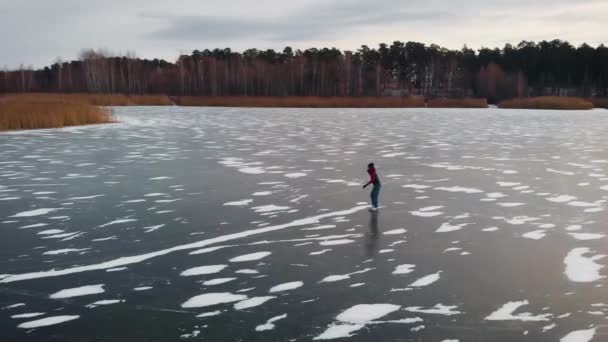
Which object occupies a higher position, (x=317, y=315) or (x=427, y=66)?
(x=427, y=66)

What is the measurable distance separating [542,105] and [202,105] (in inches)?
1060

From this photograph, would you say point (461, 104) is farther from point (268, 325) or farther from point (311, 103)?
point (268, 325)

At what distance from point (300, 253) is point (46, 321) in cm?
195

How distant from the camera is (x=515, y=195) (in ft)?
22.8

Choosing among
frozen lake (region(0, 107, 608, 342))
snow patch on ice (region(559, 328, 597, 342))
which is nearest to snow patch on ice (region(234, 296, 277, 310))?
frozen lake (region(0, 107, 608, 342))

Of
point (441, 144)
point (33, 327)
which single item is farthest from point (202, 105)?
point (33, 327)

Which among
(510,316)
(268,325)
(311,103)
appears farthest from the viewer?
(311,103)

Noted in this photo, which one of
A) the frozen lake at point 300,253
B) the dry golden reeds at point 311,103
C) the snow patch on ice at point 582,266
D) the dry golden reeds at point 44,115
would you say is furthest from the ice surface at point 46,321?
the dry golden reeds at point 311,103

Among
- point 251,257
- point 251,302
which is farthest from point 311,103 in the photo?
point 251,302

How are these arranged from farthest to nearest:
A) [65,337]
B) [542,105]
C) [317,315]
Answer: [542,105] < [317,315] < [65,337]

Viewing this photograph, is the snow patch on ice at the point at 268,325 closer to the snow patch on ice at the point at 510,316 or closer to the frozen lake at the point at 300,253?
the frozen lake at the point at 300,253

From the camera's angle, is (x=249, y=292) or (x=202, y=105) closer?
(x=249, y=292)

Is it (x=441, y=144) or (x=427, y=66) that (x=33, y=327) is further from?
(x=427, y=66)

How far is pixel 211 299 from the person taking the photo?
342 centimetres
